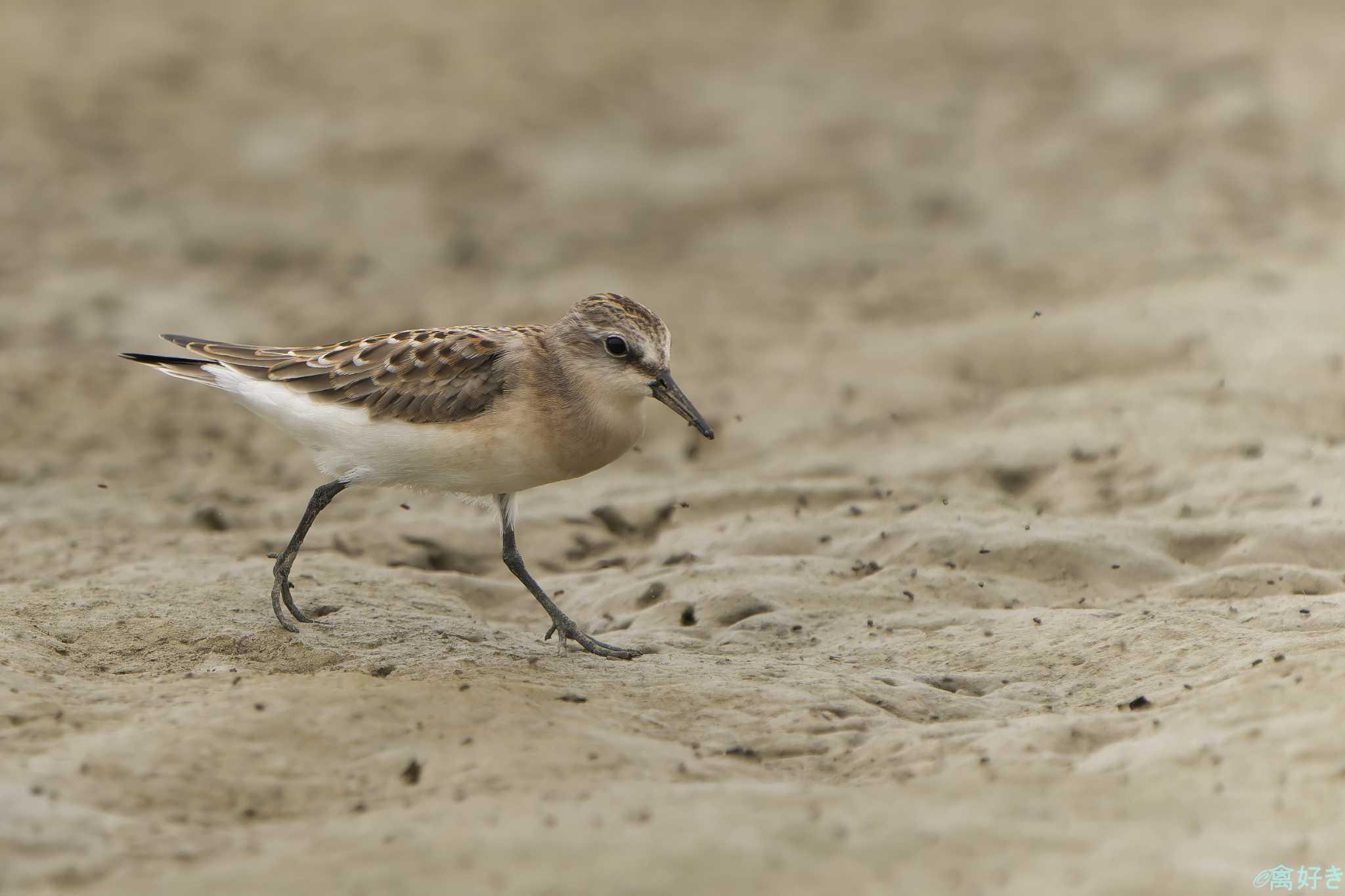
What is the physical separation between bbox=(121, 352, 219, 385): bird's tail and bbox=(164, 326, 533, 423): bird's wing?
0.13 meters

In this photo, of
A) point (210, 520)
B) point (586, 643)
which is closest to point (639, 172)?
point (210, 520)

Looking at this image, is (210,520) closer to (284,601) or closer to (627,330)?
(284,601)

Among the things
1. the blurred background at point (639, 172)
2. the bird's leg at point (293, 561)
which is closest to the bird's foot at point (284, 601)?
the bird's leg at point (293, 561)

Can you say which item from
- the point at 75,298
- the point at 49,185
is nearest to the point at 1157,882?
the point at 75,298

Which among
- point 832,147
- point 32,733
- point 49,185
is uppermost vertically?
point 832,147

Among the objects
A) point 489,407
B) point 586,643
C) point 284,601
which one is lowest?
point 284,601

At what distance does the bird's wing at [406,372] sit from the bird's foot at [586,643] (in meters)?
0.99

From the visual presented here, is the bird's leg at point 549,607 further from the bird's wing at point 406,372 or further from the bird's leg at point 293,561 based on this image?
the bird's leg at point 293,561

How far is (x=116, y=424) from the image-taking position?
32.1 feet

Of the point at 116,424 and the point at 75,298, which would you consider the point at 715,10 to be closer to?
the point at 75,298

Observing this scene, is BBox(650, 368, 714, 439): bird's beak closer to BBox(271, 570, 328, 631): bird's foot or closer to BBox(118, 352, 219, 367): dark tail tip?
BBox(271, 570, 328, 631): bird's foot

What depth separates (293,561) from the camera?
6523 millimetres

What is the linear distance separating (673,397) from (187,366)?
2.36m

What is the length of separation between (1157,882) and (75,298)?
1022 cm
